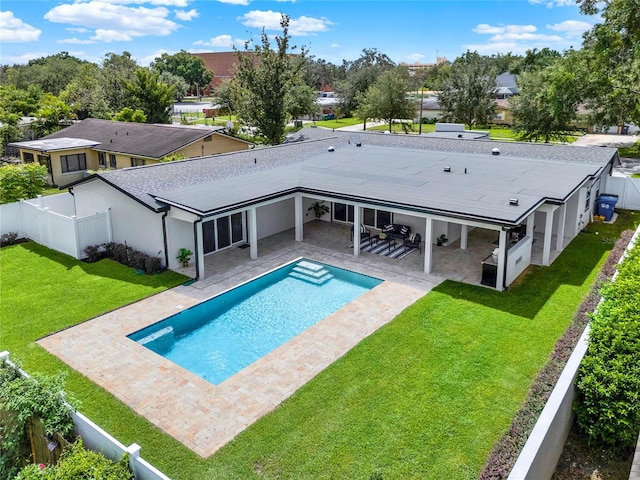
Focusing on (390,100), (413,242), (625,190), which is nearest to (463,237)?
(413,242)

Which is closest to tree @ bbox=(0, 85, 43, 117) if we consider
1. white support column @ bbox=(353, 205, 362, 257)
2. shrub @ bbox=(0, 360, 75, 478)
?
white support column @ bbox=(353, 205, 362, 257)

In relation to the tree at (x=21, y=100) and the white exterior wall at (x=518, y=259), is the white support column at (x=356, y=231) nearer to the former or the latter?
the white exterior wall at (x=518, y=259)

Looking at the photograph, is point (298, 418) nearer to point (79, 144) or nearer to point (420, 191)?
point (420, 191)

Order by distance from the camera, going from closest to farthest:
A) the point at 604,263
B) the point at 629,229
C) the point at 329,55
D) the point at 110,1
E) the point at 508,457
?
the point at 508,457 → the point at 604,263 → the point at 629,229 → the point at 110,1 → the point at 329,55

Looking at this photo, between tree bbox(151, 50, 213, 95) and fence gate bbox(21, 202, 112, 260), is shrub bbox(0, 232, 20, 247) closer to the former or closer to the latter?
fence gate bbox(21, 202, 112, 260)

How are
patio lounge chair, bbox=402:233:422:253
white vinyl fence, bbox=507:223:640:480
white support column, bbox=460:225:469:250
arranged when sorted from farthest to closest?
patio lounge chair, bbox=402:233:422:253, white support column, bbox=460:225:469:250, white vinyl fence, bbox=507:223:640:480

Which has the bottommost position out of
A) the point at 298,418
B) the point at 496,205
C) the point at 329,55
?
the point at 298,418

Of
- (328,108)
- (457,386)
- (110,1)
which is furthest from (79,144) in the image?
(328,108)
